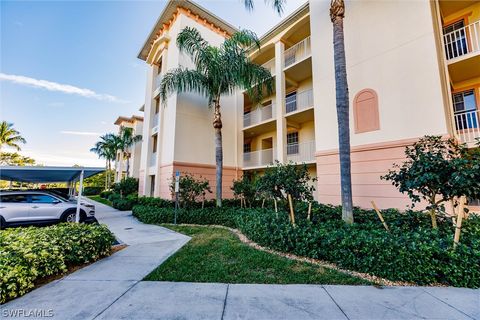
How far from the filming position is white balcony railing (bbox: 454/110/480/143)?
807 centimetres

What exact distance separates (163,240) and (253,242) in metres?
3.15

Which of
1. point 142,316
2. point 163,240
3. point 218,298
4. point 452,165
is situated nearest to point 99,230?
point 163,240

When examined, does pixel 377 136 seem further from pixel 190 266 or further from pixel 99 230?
pixel 99 230

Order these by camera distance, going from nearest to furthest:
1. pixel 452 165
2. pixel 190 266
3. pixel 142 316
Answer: pixel 142 316 → pixel 452 165 → pixel 190 266

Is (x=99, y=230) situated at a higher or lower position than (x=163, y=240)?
higher

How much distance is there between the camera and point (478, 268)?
3.66 m

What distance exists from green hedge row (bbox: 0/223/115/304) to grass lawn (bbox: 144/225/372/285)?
73.8 inches

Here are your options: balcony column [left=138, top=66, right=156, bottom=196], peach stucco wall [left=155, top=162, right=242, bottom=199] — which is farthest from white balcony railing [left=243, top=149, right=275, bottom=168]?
balcony column [left=138, top=66, right=156, bottom=196]

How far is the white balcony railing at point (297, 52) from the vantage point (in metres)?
12.7

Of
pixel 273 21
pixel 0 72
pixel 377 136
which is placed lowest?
pixel 377 136

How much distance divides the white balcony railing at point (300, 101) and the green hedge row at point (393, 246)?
7806 mm

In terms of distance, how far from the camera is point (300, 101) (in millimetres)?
12836

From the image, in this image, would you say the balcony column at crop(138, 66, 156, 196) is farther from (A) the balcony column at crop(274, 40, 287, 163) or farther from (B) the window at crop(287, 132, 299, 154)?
(B) the window at crop(287, 132, 299, 154)

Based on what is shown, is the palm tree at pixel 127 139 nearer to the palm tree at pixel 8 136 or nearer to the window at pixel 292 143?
the palm tree at pixel 8 136
